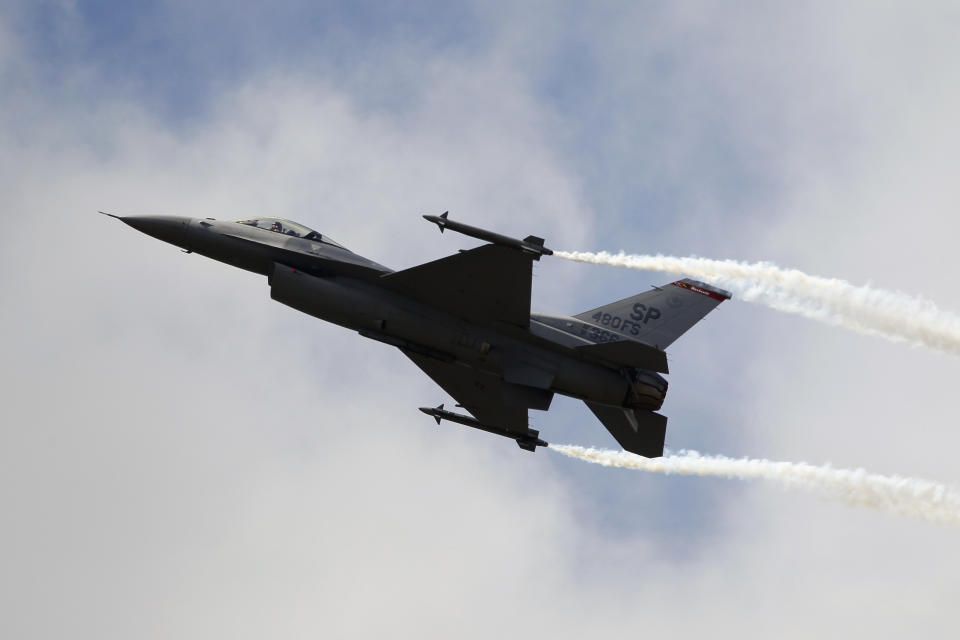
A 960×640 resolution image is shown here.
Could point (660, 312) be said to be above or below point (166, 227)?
above

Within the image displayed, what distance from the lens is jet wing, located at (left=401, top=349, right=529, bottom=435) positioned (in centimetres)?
3884

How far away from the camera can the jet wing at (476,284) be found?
34.6 metres

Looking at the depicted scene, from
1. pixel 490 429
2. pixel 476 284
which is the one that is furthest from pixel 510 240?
pixel 490 429

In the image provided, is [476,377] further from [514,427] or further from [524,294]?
[524,294]

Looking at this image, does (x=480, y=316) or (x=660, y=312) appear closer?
(x=480, y=316)

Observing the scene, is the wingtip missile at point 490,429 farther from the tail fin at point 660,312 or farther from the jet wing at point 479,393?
the tail fin at point 660,312

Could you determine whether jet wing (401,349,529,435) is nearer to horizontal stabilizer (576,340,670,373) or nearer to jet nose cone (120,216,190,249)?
horizontal stabilizer (576,340,670,373)

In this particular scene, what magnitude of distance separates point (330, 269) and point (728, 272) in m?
11.5

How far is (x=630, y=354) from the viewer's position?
34.9 m

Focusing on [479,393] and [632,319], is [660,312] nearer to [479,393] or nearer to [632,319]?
→ [632,319]

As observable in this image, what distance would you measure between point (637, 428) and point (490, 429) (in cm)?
430

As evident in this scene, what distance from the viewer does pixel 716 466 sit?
132 ft

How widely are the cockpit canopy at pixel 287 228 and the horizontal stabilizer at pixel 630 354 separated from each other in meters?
7.76

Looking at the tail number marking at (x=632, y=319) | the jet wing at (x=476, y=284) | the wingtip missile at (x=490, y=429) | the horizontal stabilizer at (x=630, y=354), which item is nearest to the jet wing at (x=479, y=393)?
the wingtip missile at (x=490, y=429)
